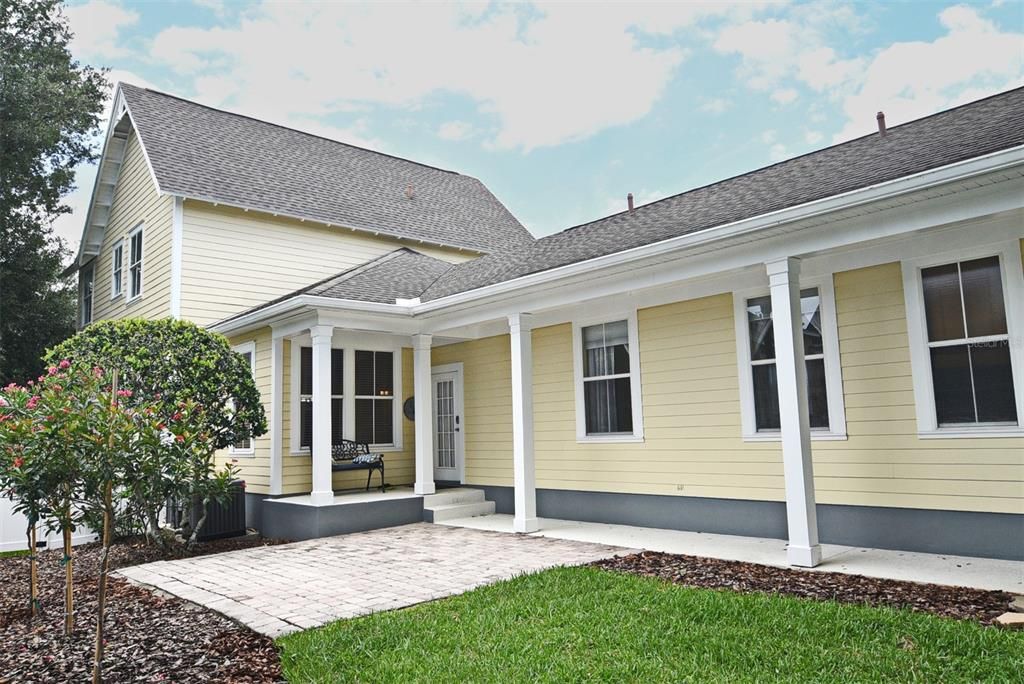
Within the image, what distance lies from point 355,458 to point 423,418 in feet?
4.29

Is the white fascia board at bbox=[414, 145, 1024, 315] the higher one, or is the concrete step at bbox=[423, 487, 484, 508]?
the white fascia board at bbox=[414, 145, 1024, 315]

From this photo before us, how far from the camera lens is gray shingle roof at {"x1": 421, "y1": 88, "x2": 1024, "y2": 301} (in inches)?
228

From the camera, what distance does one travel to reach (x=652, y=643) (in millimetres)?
3996

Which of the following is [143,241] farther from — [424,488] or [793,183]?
[793,183]

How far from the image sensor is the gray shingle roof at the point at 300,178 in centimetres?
1277

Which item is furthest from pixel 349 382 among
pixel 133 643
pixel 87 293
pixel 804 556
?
pixel 87 293

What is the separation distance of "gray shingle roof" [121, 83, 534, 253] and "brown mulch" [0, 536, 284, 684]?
7.92 metres

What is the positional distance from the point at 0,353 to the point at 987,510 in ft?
67.0

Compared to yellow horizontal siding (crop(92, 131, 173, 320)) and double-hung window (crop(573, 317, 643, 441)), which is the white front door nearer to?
double-hung window (crop(573, 317, 643, 441))

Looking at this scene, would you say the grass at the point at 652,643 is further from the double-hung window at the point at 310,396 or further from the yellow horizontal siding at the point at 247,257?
the yellow horizontal siding at the point at 247,257

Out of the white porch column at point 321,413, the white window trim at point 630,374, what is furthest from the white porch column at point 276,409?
the white window trim at point 630,374

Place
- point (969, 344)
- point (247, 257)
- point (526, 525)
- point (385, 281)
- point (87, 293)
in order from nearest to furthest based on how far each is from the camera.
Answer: point (969, 344), point (526, 525), point (385, 281), point (247, 257), point (87, 293)

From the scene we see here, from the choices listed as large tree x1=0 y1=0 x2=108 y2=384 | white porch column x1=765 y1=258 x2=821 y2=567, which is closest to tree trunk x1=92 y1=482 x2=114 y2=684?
white porch column x1=765 y1=258 x2=821 y2=567

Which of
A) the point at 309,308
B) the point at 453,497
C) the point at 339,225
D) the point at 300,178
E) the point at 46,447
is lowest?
the point at 453,497
